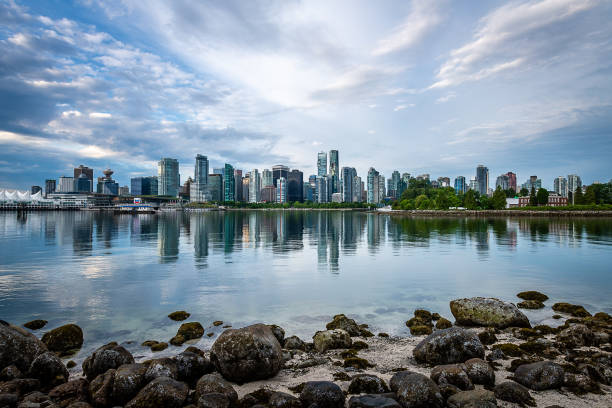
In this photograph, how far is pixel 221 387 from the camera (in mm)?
11547

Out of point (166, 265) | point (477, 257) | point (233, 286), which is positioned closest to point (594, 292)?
point (477, 257)

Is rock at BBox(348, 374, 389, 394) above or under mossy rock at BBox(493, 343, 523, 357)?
above

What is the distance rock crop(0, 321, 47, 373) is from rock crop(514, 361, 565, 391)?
60.9ft

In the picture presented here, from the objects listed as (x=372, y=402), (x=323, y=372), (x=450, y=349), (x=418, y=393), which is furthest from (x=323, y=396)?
(x=450, y=349)

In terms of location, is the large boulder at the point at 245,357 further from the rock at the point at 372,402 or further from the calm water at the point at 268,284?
the calm water at the point at 268,284

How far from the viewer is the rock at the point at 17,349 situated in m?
13.7

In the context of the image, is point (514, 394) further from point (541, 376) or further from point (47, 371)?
point (47, 371)

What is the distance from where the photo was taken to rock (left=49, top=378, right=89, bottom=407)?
460 inches

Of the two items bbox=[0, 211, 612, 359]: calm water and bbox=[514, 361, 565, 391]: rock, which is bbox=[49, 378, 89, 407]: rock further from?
bbox=[514, 361, 565, 391]: rock

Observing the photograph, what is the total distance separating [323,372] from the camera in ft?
46.0

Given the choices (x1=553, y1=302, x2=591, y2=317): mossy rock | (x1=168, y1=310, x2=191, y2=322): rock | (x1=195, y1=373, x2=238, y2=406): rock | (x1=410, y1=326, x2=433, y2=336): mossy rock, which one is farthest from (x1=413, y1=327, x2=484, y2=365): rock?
(x1=168, y1=310, x2=191, y2=322): rock

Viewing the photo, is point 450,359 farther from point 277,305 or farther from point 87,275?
point 87,275

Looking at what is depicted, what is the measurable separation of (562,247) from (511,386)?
57.1 meters

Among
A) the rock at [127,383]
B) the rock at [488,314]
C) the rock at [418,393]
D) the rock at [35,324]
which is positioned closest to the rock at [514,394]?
the rock at [418,393]
